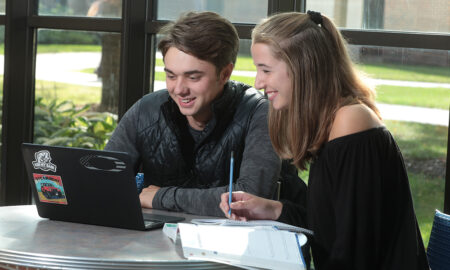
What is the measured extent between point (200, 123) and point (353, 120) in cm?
83

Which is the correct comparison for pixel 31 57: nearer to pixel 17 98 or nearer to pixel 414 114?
pixel 17 98

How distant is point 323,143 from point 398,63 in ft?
3.87

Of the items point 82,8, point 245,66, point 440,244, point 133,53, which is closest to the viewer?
point 440,244

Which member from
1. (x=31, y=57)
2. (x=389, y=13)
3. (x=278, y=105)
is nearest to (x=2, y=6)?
(x=31, y=57)

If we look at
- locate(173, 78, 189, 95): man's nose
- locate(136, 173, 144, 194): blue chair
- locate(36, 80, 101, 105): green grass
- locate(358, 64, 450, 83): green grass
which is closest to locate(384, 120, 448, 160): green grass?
locate(358, 64, 450, 83): green grass

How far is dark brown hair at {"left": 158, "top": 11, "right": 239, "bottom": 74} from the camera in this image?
2377mm

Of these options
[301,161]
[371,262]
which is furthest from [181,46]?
[371,262]

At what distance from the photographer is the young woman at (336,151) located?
1.77m

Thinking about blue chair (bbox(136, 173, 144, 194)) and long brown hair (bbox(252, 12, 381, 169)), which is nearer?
long brown hair (bbox(252, 12, 381, 169))

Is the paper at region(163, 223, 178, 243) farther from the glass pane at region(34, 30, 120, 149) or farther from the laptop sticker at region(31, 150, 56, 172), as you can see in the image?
the glass pane at region(34, 30, 120, 149)

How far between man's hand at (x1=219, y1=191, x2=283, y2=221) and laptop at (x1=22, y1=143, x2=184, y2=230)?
0.20 meters

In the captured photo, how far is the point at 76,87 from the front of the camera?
12.7 ft

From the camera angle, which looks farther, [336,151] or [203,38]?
[203,38]

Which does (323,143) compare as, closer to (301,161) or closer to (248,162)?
(301,161)
